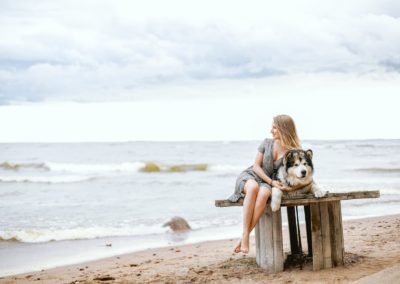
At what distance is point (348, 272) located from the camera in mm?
5484

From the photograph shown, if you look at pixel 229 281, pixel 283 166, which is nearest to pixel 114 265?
pixel 229 281

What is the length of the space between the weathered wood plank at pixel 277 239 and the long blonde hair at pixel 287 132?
0.74 metres

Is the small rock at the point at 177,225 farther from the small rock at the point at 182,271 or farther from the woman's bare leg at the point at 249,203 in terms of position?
the woman's bare leg at the point at 249,203

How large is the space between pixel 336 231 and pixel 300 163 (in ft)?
3.26

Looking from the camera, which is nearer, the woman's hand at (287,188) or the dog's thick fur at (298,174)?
the dog's thick fur at (298,174)

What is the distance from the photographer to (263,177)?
18.1ft

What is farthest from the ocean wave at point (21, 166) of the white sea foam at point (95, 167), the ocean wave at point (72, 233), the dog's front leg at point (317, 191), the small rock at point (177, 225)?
the dog's front leg at point (317, 191)

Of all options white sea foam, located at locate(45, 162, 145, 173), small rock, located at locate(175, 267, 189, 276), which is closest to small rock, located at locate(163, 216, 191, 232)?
small rock, located at locate(175, 267, 189, 276)

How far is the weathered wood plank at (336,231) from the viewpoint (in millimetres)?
5613

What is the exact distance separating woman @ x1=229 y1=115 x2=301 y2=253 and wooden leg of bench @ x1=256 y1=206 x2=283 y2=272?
0.76 feet

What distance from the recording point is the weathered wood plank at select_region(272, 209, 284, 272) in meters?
5.53

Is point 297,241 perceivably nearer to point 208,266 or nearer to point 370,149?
point 208,266

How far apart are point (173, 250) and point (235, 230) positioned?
2.16 m

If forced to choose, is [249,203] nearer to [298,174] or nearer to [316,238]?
[298,174]
